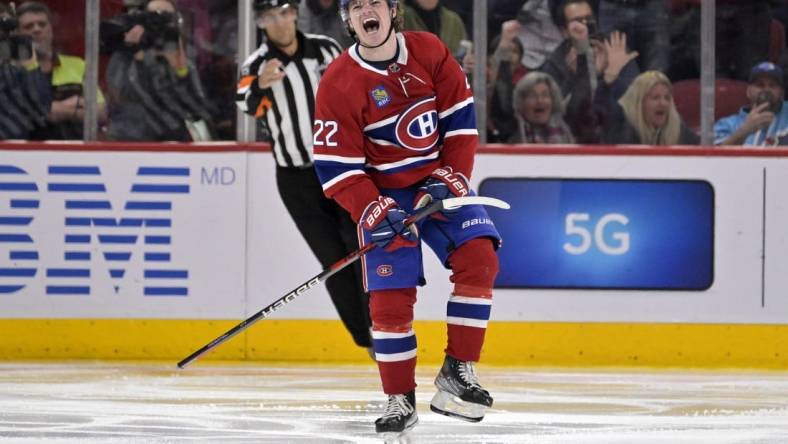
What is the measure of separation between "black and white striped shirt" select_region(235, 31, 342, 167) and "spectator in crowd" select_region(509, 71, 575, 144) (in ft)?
2.83

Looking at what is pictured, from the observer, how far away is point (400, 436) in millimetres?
3943

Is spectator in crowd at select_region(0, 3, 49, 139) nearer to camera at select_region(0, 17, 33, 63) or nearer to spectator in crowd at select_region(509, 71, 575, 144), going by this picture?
camera at select_region(0, 17, 33, 63)

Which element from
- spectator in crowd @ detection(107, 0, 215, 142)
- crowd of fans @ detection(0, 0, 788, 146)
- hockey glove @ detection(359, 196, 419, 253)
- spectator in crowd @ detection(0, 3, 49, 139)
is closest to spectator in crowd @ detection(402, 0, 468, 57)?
crowd of fans @ detection(0, 0, 788, 146)

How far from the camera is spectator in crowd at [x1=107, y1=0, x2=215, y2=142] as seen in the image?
6.28 meters

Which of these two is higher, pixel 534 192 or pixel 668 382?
pixel 534 192

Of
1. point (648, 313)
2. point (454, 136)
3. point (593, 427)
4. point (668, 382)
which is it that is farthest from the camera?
point (648, 313)

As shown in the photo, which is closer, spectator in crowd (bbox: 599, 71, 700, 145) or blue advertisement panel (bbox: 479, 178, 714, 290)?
blue advertisement panel (bbox: 479, 178, 714, 290)

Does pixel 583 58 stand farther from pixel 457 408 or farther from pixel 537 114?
pixel 457 408

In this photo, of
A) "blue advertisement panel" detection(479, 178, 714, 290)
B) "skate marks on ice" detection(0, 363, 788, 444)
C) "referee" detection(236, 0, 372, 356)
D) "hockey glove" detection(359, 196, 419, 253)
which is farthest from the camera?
"blue advertisement panel" detection(479, 178, 714, 290)

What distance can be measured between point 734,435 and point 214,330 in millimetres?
2565

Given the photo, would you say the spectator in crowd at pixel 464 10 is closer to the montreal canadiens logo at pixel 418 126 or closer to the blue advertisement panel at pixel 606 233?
the blue advertisement panel at pixel 606 233

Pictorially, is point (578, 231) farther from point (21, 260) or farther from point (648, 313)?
point (21, 260)

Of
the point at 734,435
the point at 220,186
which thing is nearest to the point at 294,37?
the point at 220,186

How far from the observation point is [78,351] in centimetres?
618
